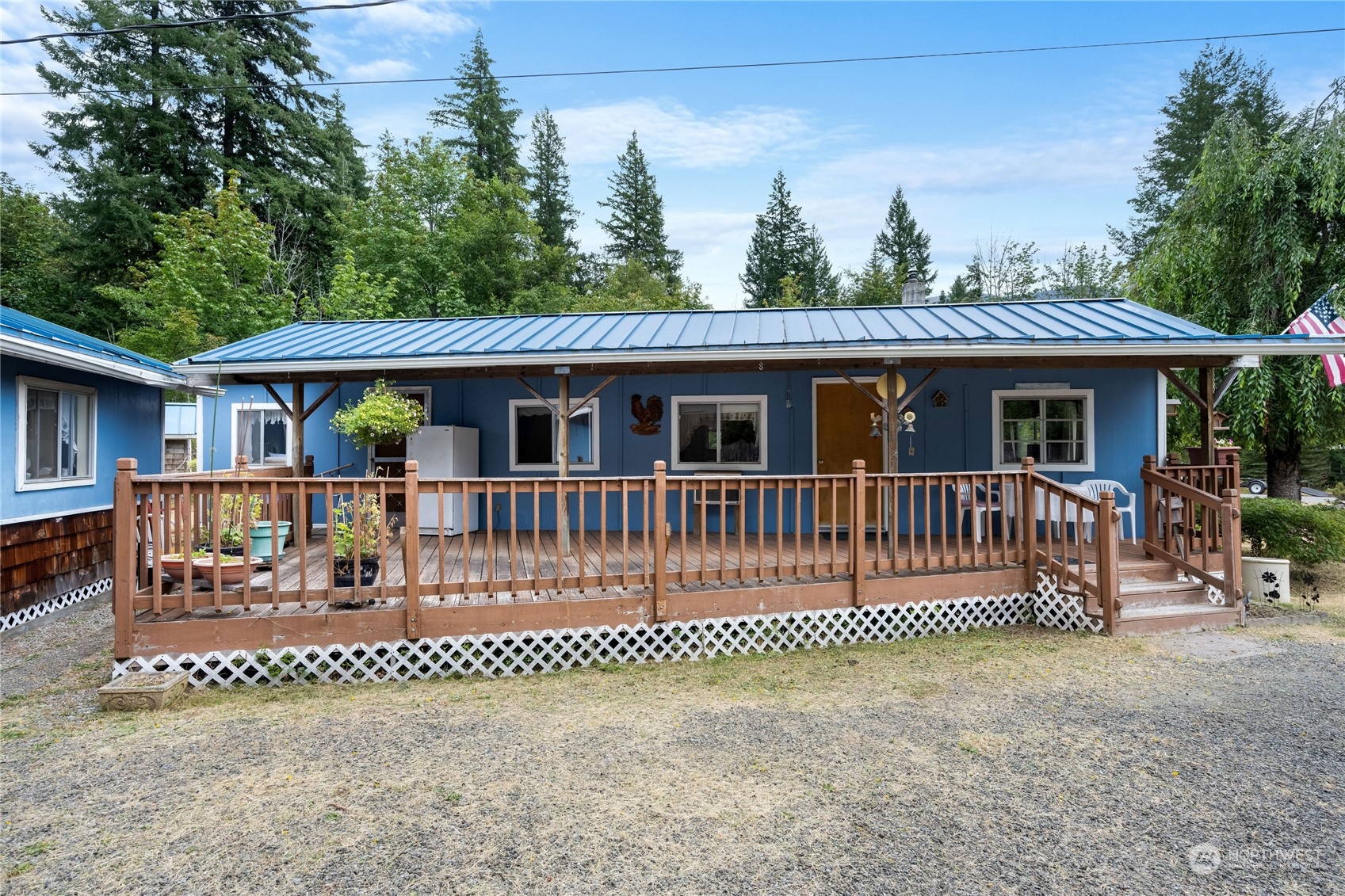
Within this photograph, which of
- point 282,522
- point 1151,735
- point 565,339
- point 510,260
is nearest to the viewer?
point 1151,735

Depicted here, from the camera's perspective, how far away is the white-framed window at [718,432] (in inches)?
344

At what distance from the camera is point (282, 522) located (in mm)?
7363

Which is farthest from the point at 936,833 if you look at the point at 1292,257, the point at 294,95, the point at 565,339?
the point at 294,95

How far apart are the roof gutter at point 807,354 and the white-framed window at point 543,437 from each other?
1.88m

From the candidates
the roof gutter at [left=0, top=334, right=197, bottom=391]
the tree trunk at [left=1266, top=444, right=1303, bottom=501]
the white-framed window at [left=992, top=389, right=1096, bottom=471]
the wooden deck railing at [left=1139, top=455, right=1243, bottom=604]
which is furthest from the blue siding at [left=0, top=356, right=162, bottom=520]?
the tree trunk at [left=1266, top=444, right=1303, bottom=501]

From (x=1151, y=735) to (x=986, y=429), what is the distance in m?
5.04

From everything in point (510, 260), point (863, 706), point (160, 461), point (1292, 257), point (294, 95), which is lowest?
point (863, 706)

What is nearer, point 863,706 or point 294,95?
point 863,706

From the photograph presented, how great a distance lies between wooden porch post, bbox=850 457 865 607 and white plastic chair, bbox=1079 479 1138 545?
3461 mm

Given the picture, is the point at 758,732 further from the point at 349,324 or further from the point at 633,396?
the point at 349,324

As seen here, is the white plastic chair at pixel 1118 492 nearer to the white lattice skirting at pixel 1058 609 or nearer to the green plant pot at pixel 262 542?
the white lattice skirting at pixel 1058 609

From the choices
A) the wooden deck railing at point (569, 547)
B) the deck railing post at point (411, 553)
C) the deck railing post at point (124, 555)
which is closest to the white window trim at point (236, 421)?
the wooden deck railing at point (569, 547)

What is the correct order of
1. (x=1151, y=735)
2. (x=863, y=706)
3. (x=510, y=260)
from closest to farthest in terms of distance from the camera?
(x=1151, y=735) < (x=863, y=706) < (x=510, y=260)

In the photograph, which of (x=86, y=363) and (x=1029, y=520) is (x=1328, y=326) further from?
(x=86, y=363)
